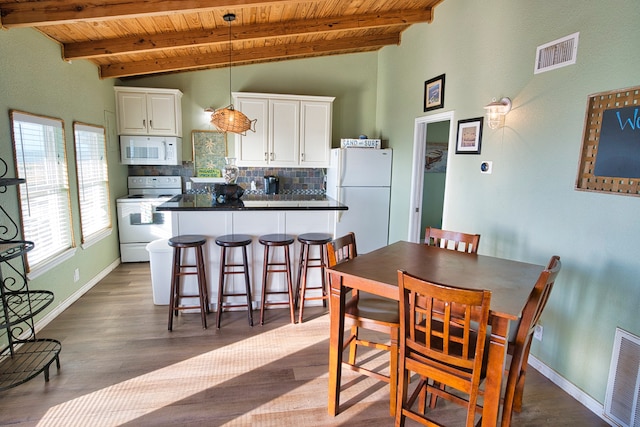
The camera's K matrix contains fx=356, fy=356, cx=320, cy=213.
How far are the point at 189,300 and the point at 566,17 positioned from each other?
146 inches

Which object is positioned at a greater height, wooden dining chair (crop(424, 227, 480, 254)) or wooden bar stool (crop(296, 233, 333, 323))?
wooden dining chair (crop(424, 227, 480, 254))

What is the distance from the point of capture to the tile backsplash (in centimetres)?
529

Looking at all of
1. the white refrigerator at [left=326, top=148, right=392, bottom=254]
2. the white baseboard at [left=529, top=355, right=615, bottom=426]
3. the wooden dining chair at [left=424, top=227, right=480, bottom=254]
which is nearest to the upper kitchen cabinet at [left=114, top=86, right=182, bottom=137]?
the white refrigerator at [left=326, top=148, right=392, bottom=254]

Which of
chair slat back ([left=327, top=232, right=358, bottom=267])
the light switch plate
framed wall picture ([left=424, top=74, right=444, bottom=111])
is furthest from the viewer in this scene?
framed wall picture ([left=424, top=74, right=444, bottom=111])

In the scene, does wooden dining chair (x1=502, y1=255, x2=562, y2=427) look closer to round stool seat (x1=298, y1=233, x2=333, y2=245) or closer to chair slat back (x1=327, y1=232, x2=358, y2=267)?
chair slat back (x1=327, y1=232, x2=358, y2=267)

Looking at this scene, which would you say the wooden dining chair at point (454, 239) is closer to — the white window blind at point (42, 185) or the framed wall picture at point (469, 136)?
the framed wall picture at point (469, 136)

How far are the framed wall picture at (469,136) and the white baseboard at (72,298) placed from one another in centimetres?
407

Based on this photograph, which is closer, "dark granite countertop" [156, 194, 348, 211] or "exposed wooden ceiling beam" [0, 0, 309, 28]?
"exposed wooden ceiling beam" [0, 0, 309, 28]

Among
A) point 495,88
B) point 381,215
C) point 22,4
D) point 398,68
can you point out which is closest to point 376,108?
point 398,68

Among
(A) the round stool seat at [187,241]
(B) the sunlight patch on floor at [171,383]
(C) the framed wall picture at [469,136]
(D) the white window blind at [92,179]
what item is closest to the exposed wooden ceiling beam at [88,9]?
(D) the white window blind at [92,179]

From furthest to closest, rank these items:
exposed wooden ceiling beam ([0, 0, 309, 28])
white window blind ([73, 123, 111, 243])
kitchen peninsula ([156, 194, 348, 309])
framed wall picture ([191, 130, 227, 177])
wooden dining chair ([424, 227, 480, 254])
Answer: framed wall picture ([191, 130, 227, 177]) < white window blind ([73, 123, 111, 243]) < kitchen peninsula ([156, 194, 348, 309]) < exposed wooden ceiling beam ([0, 0, 309, 28]) < wooden dining chair ([424, 227, 480, 254])

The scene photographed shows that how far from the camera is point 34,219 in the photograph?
9.87 feet

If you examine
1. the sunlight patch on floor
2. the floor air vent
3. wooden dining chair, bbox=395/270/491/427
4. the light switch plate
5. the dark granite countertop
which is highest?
the light switch plate

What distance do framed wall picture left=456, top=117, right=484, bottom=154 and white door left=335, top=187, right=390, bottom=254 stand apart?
166 centimetres
